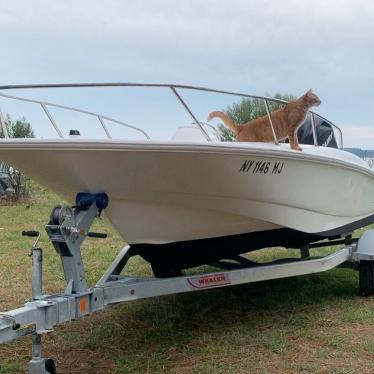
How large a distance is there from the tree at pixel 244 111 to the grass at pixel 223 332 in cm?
115

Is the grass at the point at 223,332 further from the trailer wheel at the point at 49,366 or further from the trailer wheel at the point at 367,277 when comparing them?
the trailer wheel at the point at 49,366

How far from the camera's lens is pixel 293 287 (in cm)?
527

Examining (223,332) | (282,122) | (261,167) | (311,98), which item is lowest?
(223,332)

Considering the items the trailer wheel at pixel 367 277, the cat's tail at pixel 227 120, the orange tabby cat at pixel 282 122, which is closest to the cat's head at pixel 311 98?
the orange tabby cat at pixel 282 122

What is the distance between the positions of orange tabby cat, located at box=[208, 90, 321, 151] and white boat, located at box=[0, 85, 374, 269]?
160mm

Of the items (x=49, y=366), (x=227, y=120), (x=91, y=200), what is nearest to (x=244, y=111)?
(x=227, y=120)

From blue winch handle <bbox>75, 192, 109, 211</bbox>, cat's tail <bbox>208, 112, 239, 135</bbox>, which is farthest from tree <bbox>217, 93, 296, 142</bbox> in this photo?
blue winch handle <bbox>75, 192, 109, 211</bbox>

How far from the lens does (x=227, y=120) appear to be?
409 centimetres

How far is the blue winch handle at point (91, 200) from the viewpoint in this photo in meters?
3.47

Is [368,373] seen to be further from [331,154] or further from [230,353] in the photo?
[331,154]

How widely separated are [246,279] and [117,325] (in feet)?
3.50

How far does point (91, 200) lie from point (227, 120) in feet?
4.04

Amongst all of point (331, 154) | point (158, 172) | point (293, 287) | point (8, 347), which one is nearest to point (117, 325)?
point (8, 347)

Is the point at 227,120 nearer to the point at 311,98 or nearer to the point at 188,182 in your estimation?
the point at 311,98
